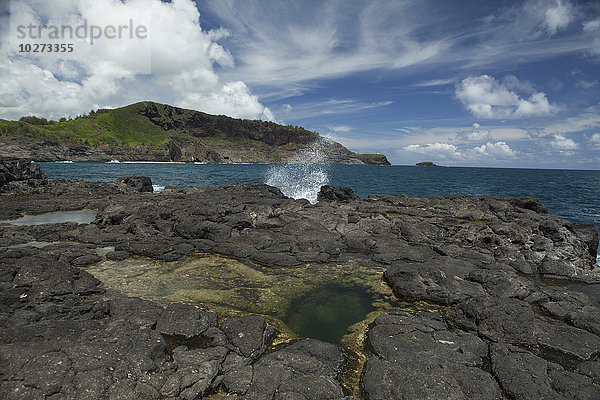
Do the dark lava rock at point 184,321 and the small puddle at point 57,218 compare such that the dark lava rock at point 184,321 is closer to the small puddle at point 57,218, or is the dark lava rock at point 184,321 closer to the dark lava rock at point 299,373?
the dark lava rock at point 299,373

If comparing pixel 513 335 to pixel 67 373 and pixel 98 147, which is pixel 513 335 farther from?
pixel 98 147

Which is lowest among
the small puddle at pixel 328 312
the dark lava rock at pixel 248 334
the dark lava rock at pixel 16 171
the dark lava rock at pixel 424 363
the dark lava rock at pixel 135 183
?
the small puddle at pixel 328 312

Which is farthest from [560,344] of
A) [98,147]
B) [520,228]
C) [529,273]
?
[98,147]

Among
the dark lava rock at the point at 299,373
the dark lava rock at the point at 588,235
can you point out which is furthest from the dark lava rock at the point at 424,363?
the dark lava rock at the point at 588,235

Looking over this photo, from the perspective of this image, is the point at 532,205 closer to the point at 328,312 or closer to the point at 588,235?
the point at 588,235

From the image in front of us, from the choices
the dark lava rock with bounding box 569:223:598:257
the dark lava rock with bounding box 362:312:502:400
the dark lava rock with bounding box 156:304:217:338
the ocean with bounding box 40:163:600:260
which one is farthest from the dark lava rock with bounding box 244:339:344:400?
the ocean with bounding box 40:163:600:260

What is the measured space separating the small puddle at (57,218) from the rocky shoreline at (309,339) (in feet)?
12.3

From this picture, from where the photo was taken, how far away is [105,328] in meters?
7.57

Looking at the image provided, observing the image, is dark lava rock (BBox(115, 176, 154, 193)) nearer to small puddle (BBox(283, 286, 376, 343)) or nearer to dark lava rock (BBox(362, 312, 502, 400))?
small puddle (BBox(283, 286, 376, 343))

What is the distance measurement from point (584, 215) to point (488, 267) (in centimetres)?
3483

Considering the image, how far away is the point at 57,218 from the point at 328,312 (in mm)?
24302

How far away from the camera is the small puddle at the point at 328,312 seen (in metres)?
9.22

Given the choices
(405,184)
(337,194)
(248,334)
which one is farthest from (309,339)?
(405,184)

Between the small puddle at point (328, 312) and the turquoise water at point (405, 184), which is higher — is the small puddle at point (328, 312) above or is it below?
below
